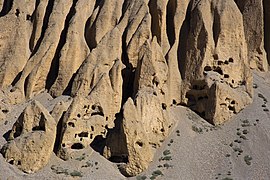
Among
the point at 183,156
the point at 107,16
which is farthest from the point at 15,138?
the point at 107,16

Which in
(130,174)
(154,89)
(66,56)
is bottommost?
(130,174)

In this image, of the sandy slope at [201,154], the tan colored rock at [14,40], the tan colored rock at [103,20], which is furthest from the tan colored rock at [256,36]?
the tan colored rock at [14,40]

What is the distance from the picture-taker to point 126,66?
38.1 metres

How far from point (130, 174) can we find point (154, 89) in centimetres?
679

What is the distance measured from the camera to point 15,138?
32.3m

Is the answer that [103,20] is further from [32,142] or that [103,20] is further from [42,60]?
[32,142]

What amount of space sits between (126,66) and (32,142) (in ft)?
33.8

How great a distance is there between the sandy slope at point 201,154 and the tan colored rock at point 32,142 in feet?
1.85

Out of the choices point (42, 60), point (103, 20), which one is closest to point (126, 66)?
point (103, 20)

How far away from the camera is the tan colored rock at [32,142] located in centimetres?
3088

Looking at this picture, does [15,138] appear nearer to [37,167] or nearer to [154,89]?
[37,167]

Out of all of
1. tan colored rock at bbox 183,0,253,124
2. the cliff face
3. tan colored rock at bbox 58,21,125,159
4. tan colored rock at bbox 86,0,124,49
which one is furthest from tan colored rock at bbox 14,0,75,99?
tan colored rock at bbox 183,0,253,124

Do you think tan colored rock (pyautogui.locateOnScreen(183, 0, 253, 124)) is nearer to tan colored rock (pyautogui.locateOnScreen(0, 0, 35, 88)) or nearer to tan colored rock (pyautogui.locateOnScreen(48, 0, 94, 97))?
tan colored rock (pyautogui.locateOnScreen(48, 0, 94, 97))

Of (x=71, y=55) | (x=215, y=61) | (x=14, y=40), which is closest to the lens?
(x=215, y=61)
